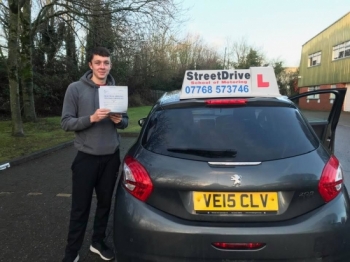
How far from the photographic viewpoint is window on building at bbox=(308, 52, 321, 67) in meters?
36.0

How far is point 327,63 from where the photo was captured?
3316cm

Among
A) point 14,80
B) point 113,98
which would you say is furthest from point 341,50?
point 113,98

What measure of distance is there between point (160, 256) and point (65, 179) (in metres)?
4.38

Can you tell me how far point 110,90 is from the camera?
8.94 feet

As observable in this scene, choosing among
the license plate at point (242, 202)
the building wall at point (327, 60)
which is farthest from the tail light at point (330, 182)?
the building wall at point (327, 60)

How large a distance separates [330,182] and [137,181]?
132 cm

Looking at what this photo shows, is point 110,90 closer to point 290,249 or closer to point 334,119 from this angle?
point 290,249

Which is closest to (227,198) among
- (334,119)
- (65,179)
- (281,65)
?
(334,119)

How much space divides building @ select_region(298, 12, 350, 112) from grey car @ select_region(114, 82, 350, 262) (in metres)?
27.7

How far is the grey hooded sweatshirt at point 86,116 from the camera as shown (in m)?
2.89

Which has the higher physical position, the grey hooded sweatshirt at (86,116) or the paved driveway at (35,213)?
the grey hooded sweatshirt at (86,116)

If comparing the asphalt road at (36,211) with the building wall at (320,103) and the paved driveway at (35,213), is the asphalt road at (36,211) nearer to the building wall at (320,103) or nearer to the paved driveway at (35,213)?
the paved driveway at (35,213)

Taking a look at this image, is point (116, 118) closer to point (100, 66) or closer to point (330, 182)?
point (100, 66)

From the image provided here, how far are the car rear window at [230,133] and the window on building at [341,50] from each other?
30543mm
